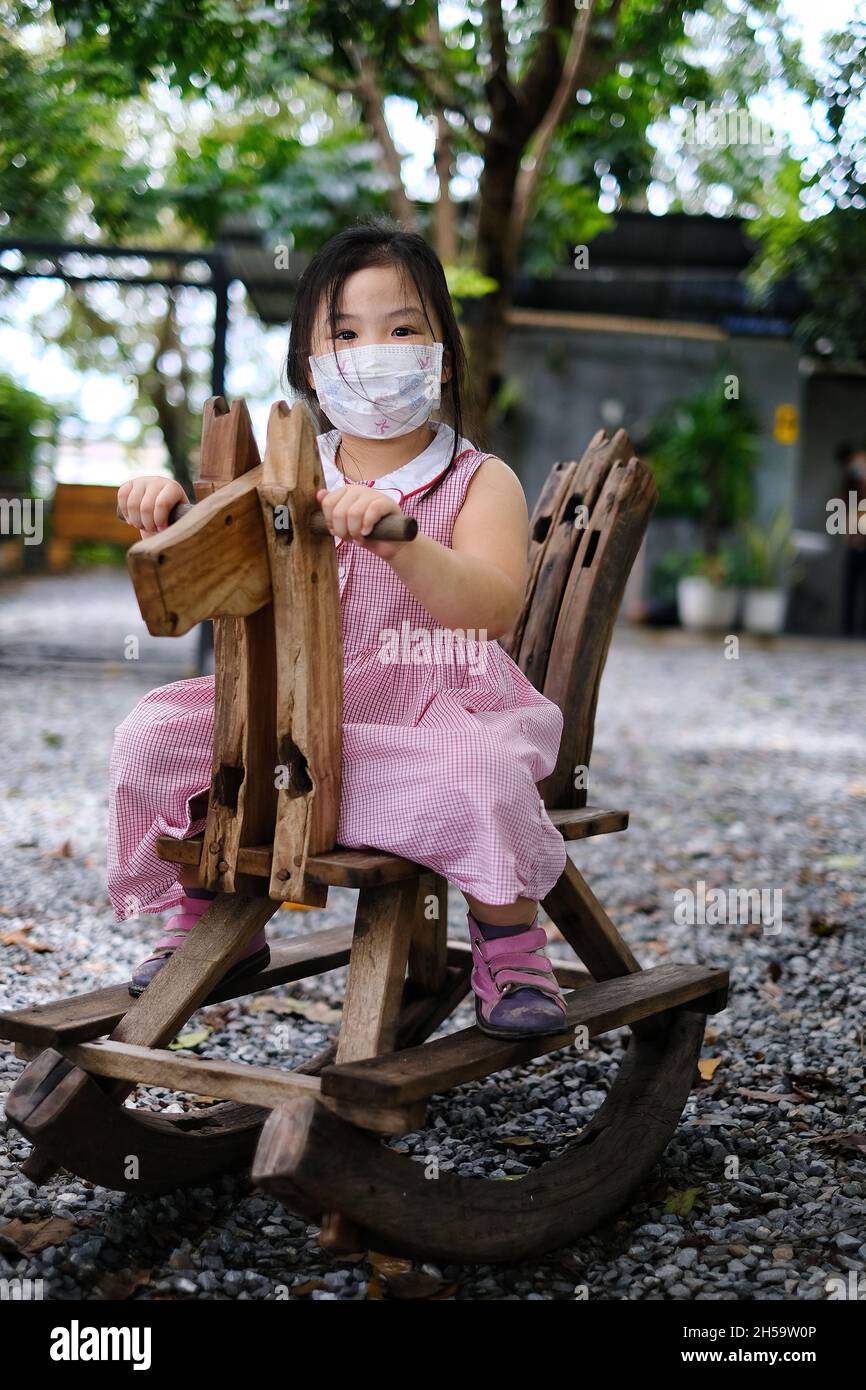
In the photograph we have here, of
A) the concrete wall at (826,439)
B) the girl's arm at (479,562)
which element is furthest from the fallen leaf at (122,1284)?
the concrete wall at (826,439)

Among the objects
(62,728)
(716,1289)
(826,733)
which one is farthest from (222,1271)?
(826,733)

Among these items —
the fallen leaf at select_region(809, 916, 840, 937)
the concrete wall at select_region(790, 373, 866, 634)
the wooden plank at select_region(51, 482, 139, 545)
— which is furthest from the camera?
the concrete wall at select_region(790, 373, 866, 634)

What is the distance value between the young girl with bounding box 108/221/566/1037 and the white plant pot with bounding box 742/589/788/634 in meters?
10.7

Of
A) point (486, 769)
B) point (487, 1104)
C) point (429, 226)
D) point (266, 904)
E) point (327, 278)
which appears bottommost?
point (487, 1104)

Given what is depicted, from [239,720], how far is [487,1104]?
1.22 meters

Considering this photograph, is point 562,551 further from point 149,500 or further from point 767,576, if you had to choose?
point 767,576

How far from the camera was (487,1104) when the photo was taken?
111 inches

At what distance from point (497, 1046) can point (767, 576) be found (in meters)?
11.2

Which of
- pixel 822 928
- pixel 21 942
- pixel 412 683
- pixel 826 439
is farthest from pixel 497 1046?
pixel 826 439

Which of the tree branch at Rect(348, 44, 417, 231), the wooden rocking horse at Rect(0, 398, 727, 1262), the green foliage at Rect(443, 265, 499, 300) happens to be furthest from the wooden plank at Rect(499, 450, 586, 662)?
the tree branch at Rect(348, 44, 417, 231)

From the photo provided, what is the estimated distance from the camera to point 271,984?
2.51m

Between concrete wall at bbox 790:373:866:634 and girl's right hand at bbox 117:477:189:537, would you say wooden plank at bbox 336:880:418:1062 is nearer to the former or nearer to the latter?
girl's right hand at bbox 117:477:189:537

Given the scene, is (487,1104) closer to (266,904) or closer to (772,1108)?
→ (772,1108)

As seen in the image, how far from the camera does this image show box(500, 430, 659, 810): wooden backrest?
2.61 metres
